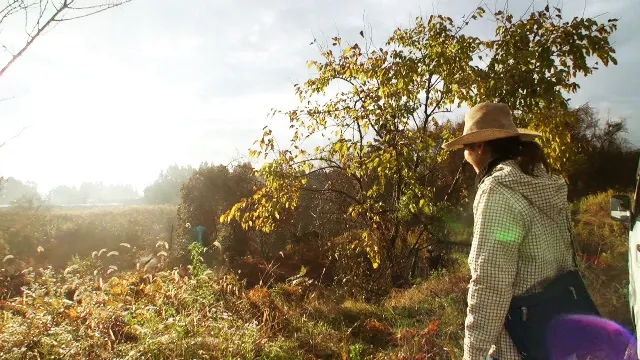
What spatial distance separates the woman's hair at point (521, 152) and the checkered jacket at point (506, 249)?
0.25 ft

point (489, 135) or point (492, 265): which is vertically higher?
point (489, 135)

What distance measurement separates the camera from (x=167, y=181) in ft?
236

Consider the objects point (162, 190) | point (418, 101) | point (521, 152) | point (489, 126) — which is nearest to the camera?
point (521, 152)

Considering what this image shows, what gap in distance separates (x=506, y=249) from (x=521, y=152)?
1.74 ft

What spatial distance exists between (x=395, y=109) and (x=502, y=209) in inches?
181

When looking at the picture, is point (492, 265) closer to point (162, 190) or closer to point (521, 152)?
point (521, 152)

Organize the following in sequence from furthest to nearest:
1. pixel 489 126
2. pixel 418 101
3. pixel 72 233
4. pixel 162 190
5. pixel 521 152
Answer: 1. pixel 162 190
2. pixel 72 233
3. pixel 418 101
4. pixel 489 126
5. pixel 521 152

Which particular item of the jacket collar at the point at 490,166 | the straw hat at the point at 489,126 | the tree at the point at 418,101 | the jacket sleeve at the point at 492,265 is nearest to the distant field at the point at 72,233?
the tree at the point at 418,101

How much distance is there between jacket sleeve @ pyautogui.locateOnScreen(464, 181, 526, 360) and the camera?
187 cm

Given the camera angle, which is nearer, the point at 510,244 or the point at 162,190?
the point at 510,244

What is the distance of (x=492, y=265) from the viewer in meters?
1.87

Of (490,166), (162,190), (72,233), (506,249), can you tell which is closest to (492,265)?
(506,249)

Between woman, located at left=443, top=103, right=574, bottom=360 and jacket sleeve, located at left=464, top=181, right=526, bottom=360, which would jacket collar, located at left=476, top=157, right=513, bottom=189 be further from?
jacket sleeve, located at left=464, top=181, right=526, bottom=360

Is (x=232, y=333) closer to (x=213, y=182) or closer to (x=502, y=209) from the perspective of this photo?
(x=502, y=209)
